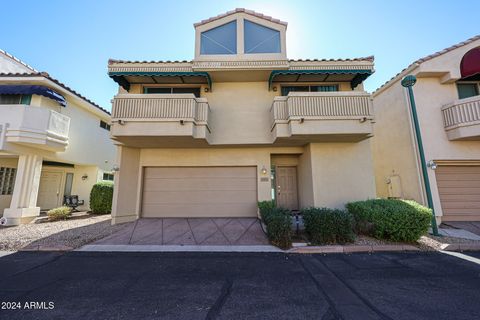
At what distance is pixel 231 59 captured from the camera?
8.80m

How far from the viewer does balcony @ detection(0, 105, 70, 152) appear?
8.40m

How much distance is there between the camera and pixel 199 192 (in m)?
9.02

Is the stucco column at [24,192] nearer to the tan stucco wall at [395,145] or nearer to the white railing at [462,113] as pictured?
the tan stucco wall at [395,145]

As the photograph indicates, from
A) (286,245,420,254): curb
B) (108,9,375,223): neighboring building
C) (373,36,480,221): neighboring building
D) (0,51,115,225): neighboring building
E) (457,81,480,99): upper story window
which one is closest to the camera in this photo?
(286,245,420,254): curb

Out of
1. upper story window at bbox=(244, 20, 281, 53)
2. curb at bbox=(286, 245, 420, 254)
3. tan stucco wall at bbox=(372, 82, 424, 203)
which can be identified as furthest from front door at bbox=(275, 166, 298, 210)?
upper story window at bbox=(244, 20, 281, 53)

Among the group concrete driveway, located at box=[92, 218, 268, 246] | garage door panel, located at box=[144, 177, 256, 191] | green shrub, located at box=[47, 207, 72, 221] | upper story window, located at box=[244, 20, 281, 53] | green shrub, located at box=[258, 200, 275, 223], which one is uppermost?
upper story window, located at box=[244, 20, 281, 53]

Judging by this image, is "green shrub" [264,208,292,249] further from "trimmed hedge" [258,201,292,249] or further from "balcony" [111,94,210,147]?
"balcony" [111,94,210,147]

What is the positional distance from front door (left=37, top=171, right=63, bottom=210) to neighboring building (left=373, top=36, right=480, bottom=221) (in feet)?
66.2

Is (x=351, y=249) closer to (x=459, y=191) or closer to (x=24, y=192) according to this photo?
(x=459, y=191)

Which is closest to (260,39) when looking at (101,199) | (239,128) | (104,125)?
(239,128)

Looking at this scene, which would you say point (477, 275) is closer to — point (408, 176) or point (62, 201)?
Result: point (408, 176)

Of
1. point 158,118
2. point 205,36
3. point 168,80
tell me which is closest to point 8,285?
point 158,118

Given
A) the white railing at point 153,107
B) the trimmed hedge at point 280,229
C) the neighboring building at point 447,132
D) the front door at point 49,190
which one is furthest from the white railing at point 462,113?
the front door at point 49,190

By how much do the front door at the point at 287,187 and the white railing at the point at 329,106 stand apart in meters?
3.24
